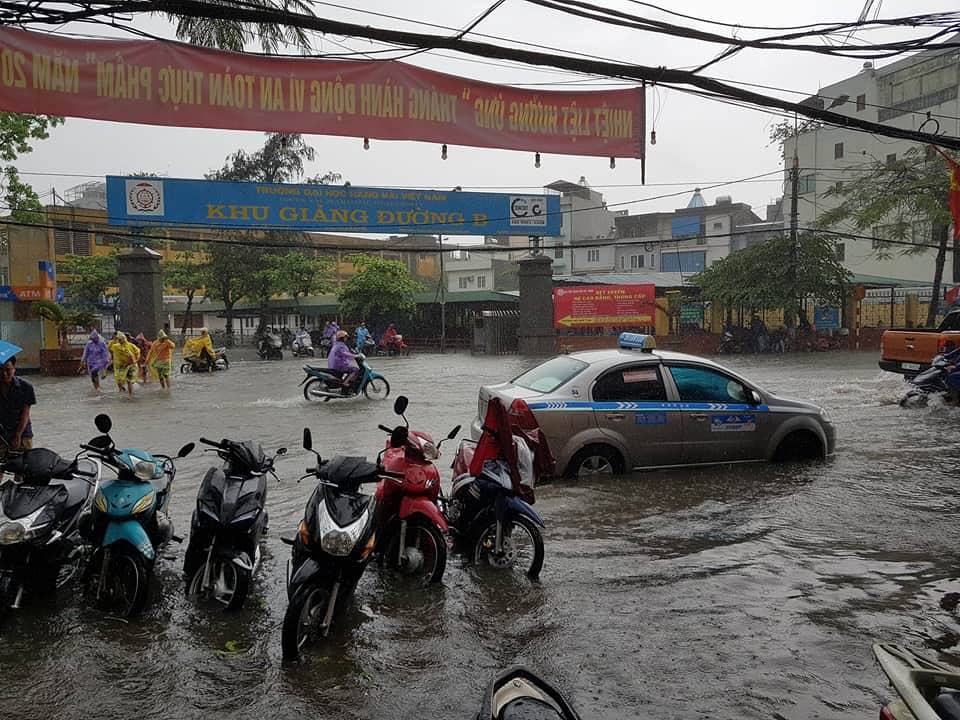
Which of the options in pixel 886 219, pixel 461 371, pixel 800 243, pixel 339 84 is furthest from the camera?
pixel 886 219

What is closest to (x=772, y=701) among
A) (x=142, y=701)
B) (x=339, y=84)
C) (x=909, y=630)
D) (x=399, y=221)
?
(x=909, y=630)

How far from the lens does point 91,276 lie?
46.7 meters

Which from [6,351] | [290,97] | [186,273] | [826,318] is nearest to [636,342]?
[290,97]

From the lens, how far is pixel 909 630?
4.42 metres

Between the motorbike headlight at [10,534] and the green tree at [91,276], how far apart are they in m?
47.7

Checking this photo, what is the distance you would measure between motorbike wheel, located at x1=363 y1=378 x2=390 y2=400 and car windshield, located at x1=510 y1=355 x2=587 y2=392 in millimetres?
7666

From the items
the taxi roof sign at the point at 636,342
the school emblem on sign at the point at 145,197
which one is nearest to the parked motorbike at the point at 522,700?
the taxi roof sign at the point at 636,342

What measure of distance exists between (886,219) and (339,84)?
4271 cm

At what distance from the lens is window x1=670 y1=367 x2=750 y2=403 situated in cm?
790

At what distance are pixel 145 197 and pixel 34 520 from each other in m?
21.2

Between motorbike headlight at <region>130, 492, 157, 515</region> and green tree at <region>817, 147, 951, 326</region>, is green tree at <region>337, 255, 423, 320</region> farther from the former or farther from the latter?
motorbike headlight at <region>130, 492, 157, 515</region>

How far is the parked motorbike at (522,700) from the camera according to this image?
243cm

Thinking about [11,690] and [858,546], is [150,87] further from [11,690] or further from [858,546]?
[858,546]

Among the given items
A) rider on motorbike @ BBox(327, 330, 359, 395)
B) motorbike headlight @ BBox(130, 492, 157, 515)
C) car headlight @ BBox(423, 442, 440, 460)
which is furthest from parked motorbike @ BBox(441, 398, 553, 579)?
rider on motorbike @ BBox(327, 330, 359, 395)
